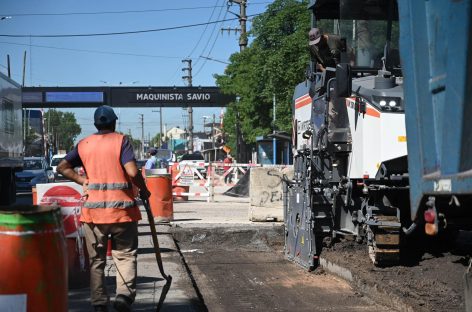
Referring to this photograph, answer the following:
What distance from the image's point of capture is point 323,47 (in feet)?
31.7

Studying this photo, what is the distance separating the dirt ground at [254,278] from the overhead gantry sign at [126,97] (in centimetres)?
3614

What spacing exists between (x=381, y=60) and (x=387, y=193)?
1.84 metres

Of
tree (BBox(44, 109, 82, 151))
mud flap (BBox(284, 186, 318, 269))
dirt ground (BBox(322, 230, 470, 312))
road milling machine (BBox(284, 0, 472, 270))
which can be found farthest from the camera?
tree (BBox(44, 109, 82, 151))

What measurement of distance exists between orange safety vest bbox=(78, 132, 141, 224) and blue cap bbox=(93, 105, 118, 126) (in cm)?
16

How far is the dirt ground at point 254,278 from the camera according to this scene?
7824 mm

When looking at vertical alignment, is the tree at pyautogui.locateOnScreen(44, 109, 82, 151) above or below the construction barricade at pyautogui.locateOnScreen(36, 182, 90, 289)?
above

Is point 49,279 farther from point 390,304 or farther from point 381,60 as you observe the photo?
point 381,60

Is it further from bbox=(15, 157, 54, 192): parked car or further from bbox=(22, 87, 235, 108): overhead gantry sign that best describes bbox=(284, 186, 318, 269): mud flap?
bbox=(22, 87, 235, 108): overhead gantry sign

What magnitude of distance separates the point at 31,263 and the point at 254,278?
18.3 feet

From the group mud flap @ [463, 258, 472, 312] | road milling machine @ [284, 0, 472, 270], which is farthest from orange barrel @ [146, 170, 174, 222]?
mud flap @ [463, 258, 472, 312]

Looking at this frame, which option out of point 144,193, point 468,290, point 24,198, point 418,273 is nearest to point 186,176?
point 24,198

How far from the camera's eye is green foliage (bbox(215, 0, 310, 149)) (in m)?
26.2

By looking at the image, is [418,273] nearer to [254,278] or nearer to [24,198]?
[254,278]

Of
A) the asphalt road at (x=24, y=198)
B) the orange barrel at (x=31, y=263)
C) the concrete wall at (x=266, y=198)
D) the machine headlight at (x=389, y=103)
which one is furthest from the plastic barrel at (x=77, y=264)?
the asphalt road at (x=24, y=198)
